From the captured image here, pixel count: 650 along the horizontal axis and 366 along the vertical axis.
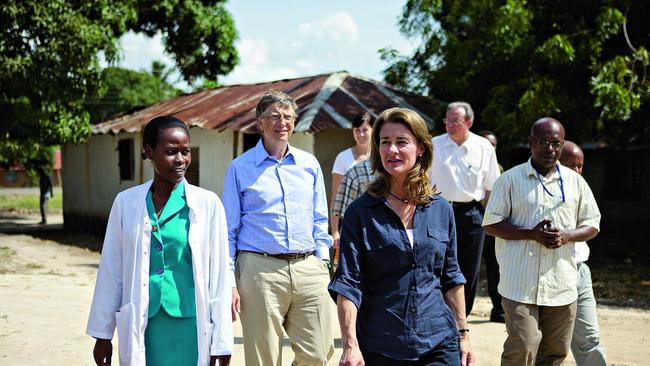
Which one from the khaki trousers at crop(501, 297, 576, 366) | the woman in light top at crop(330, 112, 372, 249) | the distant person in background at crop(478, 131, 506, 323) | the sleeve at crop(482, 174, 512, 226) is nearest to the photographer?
the khaki trousers at crop(501, 297, 576, 366)

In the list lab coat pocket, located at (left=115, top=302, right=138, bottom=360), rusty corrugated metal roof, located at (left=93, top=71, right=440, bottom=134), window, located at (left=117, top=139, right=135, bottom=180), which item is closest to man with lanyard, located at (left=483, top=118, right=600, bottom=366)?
lab coat pocket, located at (left=115, top=302, right=138, bottom=360)

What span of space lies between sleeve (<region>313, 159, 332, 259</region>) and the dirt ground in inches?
71.1

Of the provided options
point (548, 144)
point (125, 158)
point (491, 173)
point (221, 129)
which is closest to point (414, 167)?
point (548, 144)

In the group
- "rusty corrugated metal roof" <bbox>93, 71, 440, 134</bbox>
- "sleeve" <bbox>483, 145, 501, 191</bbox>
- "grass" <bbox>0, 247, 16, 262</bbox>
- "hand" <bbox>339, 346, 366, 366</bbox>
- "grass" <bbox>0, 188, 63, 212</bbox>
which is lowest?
"grass" <bbox>0, 188, 63, 212</bbox>

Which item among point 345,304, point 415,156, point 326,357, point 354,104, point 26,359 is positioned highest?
point 354,104

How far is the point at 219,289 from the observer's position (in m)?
3.55

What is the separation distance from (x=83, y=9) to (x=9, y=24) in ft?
5.17

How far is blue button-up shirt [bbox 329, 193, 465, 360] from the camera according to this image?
3125 millimetres

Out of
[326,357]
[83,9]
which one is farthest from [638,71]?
[83,9]

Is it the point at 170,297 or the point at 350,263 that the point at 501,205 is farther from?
the point at 170,297

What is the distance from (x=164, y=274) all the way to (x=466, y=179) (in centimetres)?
389

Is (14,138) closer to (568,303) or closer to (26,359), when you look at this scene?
(26,359)

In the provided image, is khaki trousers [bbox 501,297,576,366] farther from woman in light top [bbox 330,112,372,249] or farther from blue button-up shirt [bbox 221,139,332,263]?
woman in light top [bbox 330,112,372,249]

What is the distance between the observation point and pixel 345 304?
10.2 ft
